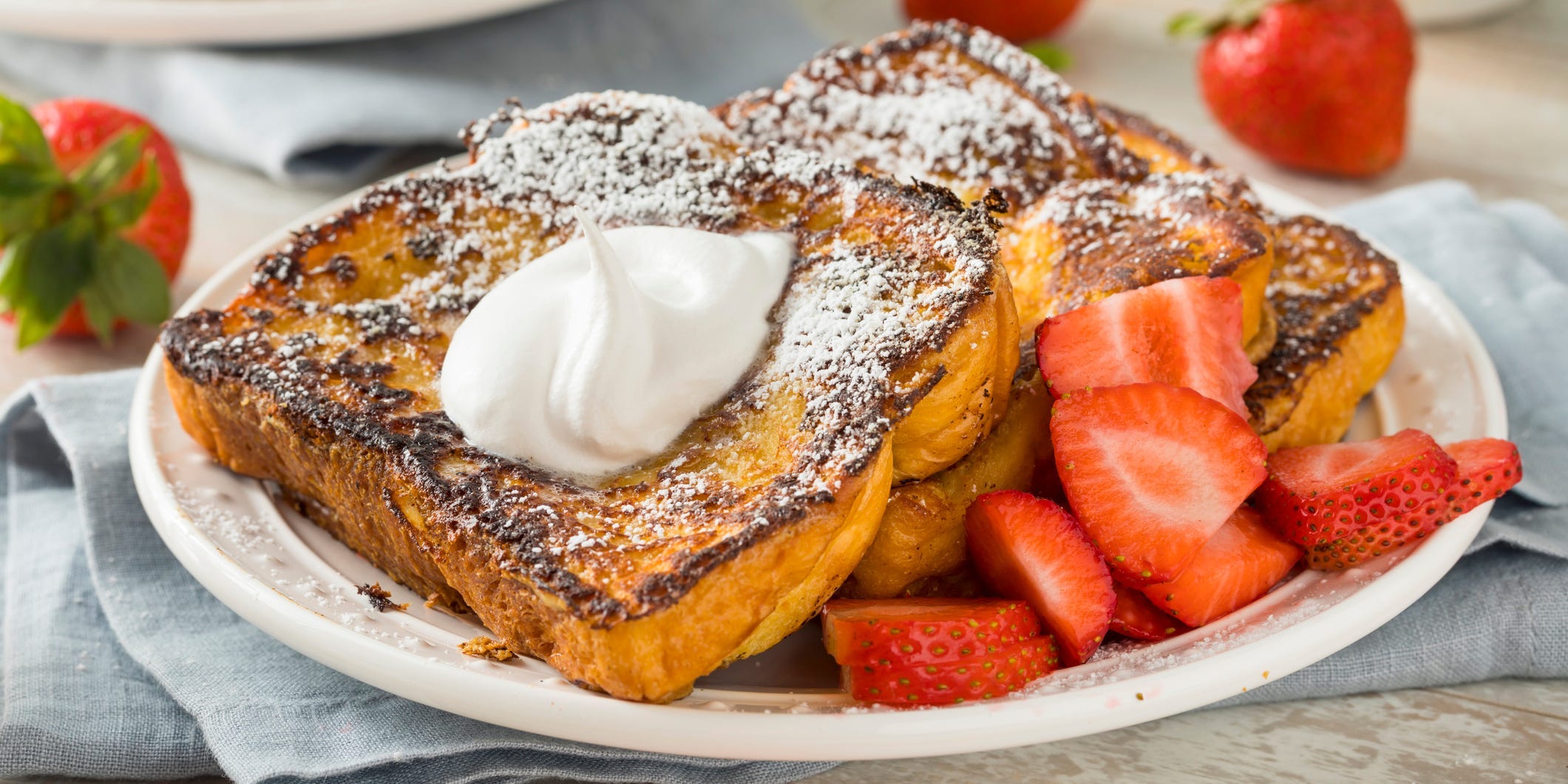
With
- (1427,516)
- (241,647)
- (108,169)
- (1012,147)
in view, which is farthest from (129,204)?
(1427,516)

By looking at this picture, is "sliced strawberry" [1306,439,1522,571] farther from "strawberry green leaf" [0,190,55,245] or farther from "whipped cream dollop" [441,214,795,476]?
"strawberry green leaf" [0,190,55,245]

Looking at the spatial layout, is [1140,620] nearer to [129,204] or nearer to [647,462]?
[647,462]

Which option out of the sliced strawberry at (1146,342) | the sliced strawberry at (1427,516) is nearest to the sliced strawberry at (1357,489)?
the sliced strawberry at (1427,516)

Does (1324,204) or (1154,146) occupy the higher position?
(1154,146)

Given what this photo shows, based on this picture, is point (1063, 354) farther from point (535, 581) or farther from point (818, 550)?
point (535, 581)

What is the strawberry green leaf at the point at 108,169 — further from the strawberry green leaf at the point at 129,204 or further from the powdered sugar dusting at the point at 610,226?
the powdered sugar dusting at the point at 610,226

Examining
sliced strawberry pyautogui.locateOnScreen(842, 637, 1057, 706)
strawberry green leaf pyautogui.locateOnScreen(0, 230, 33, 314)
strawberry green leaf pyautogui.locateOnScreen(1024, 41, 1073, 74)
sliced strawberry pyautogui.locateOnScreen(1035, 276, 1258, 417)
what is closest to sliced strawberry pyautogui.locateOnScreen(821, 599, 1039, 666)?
sliced strawberry pyautogui.locateOnScreen(842, 637, 1057, 706)

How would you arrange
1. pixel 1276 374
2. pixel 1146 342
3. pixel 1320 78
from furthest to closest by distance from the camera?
pixel 1320 78 → pixel 1276 374 → pixel 1146 342

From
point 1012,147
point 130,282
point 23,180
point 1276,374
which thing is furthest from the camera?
point 130,282
